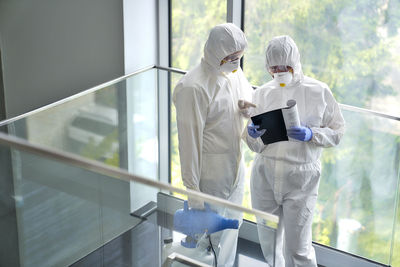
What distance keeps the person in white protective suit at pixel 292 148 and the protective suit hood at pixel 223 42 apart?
16 centimetres

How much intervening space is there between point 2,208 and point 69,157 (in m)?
0.82

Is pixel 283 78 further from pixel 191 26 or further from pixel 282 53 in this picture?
pixel 191 26

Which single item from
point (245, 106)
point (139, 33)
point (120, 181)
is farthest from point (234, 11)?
point (120, 181)

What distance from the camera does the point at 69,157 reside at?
2.36 m

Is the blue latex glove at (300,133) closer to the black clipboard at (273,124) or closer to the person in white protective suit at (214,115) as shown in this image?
the black clipboard at (273,124)

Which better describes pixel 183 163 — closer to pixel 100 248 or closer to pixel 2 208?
pixel 100 248

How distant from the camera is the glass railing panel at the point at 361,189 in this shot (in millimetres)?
3446

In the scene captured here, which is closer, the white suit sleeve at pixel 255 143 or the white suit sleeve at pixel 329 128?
the white suit sleeve at pixel 329 128

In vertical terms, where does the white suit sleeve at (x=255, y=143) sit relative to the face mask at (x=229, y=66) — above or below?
below

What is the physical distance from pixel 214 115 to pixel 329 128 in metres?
0.58

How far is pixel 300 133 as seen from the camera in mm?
2854

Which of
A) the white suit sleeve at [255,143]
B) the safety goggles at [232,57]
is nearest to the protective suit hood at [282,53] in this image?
the safety goggles at [232,57]

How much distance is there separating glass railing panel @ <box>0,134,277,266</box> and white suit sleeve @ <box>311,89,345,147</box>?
2.39 feet

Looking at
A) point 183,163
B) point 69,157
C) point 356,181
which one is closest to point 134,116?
point 183,163
